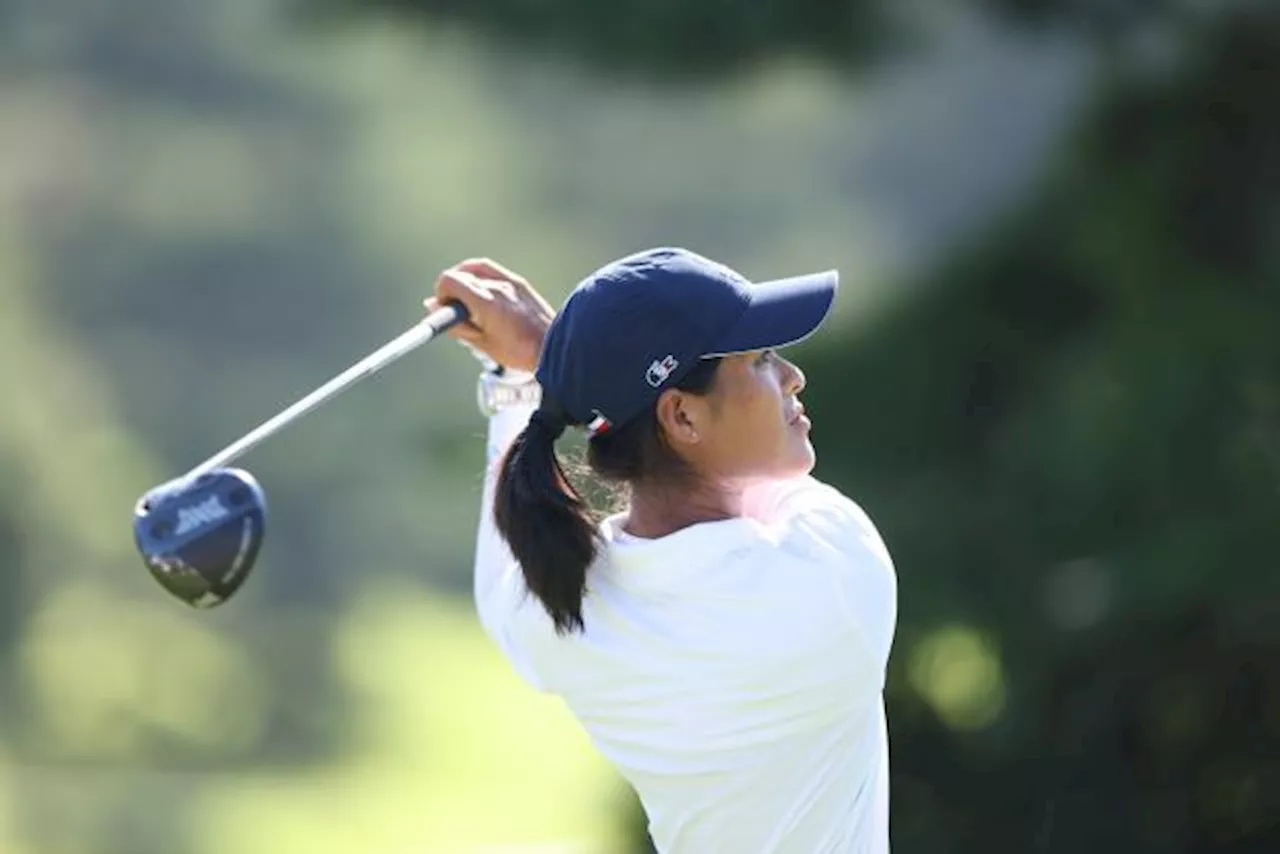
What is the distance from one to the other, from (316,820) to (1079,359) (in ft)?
5.64

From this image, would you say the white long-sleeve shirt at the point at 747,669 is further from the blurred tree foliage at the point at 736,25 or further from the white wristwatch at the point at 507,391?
the blurred tree foliage at the point at 736,25

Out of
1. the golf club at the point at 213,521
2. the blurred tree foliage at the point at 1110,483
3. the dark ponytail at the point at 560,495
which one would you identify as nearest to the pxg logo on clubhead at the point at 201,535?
the golf club at the point at 213,521

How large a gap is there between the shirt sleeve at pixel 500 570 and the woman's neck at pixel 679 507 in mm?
93

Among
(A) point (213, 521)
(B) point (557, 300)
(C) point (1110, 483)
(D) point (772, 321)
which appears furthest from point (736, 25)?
(D) point (772, 321)

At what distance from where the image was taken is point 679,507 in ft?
4.48

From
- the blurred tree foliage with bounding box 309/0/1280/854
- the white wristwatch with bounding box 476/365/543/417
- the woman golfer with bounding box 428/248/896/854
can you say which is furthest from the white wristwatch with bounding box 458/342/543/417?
the blurred tree foliage with bounding box 309/0/1280/854

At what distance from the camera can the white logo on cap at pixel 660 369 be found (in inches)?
52.1

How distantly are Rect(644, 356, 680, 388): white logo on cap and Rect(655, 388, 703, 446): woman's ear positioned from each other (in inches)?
1.1

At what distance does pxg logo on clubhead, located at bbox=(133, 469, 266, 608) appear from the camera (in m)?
1.57

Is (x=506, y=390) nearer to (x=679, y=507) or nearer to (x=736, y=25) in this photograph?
(x=679, y=507)

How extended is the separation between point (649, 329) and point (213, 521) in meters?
0.43

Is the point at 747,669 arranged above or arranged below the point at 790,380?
below

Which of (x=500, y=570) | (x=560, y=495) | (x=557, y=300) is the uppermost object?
(x=560, y=495)

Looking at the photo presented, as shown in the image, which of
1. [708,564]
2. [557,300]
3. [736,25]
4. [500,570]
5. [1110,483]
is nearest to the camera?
[708,564]
